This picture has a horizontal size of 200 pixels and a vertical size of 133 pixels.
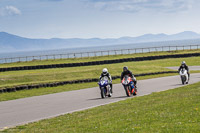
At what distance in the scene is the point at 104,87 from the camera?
64.3 ft

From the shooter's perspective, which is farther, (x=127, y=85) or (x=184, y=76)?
(x=184, y=76)

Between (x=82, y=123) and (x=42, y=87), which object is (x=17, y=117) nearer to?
(x=82, y=123)

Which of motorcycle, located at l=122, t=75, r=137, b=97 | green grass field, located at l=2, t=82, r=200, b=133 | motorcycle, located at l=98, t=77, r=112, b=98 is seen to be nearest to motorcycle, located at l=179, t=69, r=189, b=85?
motorcycle, located at l=122, t=75, r=137, b=97

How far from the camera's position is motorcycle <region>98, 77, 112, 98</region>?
1947 cm

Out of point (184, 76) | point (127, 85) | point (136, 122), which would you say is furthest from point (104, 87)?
point (136, 122)

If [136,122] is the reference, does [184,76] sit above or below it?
above

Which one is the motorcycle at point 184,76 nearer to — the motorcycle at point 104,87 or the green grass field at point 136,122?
the motorcycle at point 104,87

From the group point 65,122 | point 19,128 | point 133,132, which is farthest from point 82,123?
point 133,132

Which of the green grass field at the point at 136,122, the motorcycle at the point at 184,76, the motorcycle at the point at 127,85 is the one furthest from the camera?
the motorcycle at the point at 184,76

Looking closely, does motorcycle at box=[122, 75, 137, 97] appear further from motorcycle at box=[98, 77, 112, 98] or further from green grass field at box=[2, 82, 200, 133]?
green grass field at box=[2, 82, 200, 133]

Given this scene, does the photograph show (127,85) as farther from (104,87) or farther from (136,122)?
(136,122)

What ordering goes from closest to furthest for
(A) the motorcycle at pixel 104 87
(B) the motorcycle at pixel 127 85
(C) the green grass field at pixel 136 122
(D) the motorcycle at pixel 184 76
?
(C) the green grass field at pixel 136 122 < (A) the motorcycle at pixel 104 87 < (B) the motorcycle at pixel 127 85 < (D) the motorcycle at pixel 184 76

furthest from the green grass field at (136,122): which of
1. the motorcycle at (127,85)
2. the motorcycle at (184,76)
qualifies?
the motorcycle at (184,76)

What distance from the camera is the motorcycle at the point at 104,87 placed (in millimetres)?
19469
